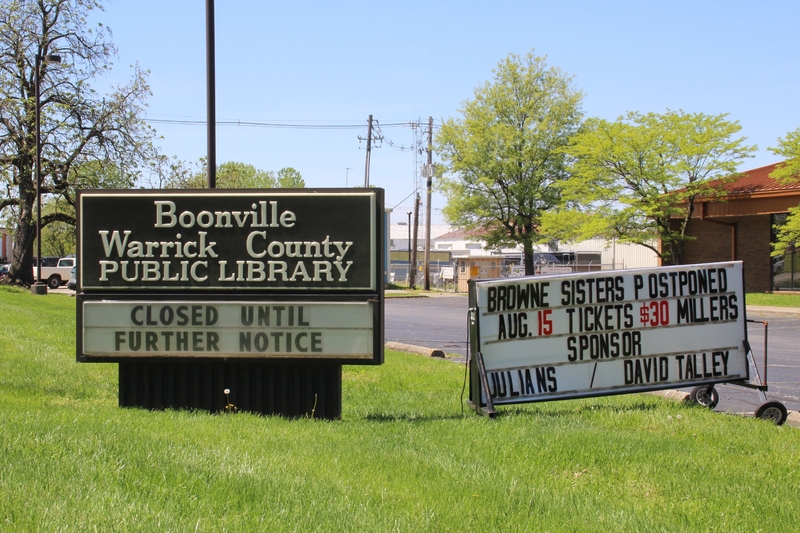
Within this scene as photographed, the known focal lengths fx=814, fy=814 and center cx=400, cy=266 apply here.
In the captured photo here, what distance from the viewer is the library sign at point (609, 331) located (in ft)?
26.4

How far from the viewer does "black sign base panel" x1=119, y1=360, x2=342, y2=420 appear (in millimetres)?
7871

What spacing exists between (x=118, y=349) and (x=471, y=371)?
344cm

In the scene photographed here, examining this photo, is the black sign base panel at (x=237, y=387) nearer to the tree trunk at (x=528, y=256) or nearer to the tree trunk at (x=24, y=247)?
the tree trunk at (x=24, y=247)

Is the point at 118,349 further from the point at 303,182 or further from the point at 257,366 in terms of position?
the point at 303,182

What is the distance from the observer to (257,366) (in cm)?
796

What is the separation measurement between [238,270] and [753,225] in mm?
35517

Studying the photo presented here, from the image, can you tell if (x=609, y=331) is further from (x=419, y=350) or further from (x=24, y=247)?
(x=24, y=247)

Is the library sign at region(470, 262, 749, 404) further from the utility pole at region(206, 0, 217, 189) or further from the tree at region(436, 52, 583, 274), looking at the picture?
the tree at region(436, 52, 583, 274)

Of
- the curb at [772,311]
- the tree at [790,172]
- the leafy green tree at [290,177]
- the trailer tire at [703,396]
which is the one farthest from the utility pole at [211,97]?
the leafy green tree at [290,177]

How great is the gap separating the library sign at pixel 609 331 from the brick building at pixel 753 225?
29748mm

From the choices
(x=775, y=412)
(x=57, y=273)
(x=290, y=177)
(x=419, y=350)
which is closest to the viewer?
(x=775, y=412)

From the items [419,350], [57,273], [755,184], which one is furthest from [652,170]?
[57,273]

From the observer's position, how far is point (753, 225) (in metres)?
38.2

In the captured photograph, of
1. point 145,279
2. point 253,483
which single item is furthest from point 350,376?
point 253,483
